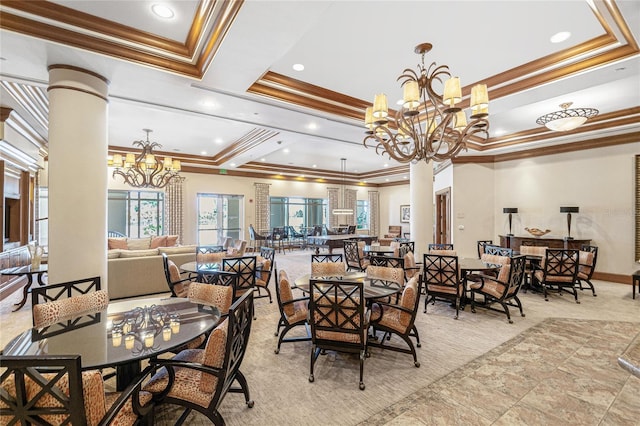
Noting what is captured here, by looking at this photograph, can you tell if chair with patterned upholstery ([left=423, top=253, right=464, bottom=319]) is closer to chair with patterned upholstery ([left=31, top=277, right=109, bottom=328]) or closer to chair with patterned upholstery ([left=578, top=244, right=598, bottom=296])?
chair with patterned upholstery ([left=578, top=244, right=598, bottom=296])

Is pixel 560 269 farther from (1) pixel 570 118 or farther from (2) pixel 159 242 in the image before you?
(2) pixel 159 242

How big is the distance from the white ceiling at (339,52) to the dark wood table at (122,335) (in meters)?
2.46

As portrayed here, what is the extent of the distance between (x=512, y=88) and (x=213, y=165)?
883cm

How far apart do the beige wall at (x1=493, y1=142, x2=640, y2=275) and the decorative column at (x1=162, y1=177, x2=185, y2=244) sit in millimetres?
9908

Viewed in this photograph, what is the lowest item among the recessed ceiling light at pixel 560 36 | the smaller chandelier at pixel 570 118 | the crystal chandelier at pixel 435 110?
the crystal chandelier at pixel 435 110

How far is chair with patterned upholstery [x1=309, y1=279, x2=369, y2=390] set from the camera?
8.43ft

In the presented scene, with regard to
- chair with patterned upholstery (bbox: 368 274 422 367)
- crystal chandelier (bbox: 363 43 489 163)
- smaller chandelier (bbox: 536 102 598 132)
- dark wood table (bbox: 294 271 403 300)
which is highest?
smaller chandelier (bbox: 536 102 598 132)

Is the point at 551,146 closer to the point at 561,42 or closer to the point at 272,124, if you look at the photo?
the point at 561,42

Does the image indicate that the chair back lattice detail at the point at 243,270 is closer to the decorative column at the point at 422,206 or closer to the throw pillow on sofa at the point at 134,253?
the throw pillow on sofa at the point at 134,253

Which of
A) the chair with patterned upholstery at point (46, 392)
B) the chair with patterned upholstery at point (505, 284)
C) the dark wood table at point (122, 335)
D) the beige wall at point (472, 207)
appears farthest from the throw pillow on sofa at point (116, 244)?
the beige wall at point (472, 207)

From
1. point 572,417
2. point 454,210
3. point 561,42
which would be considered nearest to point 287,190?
point 454,210

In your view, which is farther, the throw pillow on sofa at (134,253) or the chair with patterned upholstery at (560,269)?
the throw pillow on sofa at (134,253)

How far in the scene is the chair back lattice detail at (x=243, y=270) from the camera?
4391 mm

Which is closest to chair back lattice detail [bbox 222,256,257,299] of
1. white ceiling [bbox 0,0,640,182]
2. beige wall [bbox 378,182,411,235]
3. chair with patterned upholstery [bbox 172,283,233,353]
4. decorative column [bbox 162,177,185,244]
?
chair with patterned upholstery [bbox 172,283,233,353]
